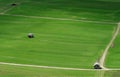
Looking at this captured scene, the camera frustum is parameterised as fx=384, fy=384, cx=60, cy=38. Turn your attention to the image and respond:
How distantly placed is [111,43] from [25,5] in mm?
42296

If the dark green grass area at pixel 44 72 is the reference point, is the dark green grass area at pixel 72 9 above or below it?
above

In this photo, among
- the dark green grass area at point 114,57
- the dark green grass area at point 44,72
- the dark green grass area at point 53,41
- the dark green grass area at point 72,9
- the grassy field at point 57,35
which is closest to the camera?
the dark green grass area at point 44,72

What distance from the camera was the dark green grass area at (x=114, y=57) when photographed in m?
67.8

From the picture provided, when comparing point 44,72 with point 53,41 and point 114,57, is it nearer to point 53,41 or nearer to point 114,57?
point 114,57

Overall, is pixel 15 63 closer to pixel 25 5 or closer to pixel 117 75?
pixel 117 75

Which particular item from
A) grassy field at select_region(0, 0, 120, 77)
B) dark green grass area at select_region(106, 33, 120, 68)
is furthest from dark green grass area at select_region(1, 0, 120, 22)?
dark green grass area at select_region(106, 33, 120, 68)

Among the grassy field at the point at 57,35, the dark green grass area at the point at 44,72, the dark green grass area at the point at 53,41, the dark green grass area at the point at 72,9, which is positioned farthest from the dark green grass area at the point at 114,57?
the dark green grass area at the point at 72,9

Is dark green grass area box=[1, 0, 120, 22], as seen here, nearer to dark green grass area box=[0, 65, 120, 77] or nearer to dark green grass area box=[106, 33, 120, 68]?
dark green grass area box=[106, 33, 120, 68]

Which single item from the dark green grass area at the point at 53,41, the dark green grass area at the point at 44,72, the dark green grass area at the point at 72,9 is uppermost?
the dark green grass area at the point at 72,9

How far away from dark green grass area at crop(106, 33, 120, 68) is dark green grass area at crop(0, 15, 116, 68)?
2.16 meters

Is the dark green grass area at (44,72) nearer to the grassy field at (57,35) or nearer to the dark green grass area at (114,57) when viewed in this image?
the grassy field at (57,35)

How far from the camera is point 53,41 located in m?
82.2

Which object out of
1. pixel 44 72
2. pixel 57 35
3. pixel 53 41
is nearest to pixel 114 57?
pixel 53 41

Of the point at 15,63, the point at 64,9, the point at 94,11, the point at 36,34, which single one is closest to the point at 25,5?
the point at 64,9
